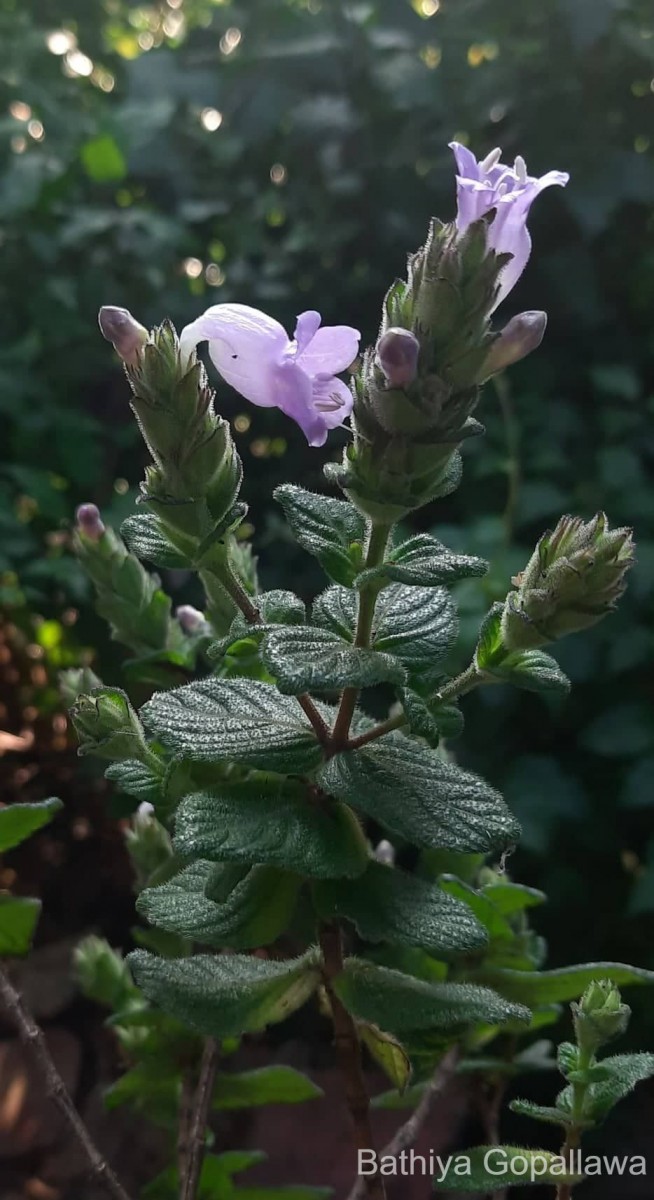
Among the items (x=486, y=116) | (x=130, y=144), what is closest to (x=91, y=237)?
(x=130, y=144)

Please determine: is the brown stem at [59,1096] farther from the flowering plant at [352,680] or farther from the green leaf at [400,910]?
the green leaf at [400,910]

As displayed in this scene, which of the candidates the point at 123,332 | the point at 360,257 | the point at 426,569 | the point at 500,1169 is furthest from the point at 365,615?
the point at 360,257

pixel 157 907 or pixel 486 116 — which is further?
pixel 486 116

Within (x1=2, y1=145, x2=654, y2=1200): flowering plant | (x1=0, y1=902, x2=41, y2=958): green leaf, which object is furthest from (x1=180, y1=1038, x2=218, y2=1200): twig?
(x1=0, y1=902, x2=41, y2=958): green leaf

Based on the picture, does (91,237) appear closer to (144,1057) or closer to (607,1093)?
(144,1057)

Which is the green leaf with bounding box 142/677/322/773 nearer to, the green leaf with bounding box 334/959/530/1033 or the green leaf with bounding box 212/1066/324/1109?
the green leaf with bounding box 334/959/530/1033

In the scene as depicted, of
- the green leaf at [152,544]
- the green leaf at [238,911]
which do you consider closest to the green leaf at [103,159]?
the green leaf at [152,544]

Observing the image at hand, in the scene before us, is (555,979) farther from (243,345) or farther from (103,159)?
(103,159)
